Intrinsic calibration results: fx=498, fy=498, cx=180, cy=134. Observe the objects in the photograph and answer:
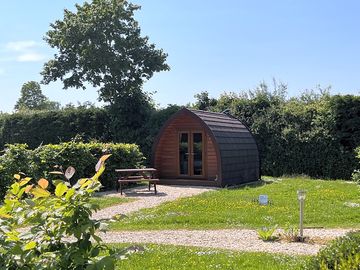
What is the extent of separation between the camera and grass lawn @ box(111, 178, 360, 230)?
38.1ft

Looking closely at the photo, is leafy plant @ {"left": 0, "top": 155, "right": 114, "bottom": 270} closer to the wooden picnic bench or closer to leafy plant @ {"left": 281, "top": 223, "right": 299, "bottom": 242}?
leafy plant @ {"left": 281, "top": 223, "right": 299, "bottom": 242}

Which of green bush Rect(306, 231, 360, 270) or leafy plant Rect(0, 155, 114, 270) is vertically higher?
leafy plant Rect(0, 155, 114, 270)

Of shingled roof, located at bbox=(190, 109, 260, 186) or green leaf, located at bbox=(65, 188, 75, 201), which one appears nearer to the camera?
green leaf, located at bbox=(65, 188, 75, 201)

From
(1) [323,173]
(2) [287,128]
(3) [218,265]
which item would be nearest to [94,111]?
(2) [287,128]

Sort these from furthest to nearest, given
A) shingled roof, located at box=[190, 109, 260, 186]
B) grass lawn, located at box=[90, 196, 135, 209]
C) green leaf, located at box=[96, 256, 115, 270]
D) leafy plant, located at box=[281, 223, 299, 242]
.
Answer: shingled roof, located at box=[190, 109, 260, 186], grass lawn, located at box=[90, 196, 135, 209], leafy plant, located at box=[281, 223, 299, 242], green leaf, located at box=[96, 256, 115, 270]

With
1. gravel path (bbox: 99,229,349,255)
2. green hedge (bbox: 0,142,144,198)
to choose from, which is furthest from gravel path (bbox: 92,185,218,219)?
gravel path (bbox: 99,229,349,255)

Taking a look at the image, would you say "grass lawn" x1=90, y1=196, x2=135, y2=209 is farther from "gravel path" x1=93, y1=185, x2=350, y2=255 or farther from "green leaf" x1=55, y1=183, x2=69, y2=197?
"green leaf" x1=55, y1=183, x2=69, y2=197

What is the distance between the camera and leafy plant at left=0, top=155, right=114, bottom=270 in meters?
3.04

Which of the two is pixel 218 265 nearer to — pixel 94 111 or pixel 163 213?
pixel 163 213

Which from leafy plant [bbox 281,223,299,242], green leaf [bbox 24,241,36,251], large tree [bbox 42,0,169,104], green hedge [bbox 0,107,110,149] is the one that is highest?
large tree [bbox 42,0,169,104]

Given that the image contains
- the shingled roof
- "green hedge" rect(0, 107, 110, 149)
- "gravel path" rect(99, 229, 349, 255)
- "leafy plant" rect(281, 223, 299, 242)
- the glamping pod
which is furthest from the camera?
"green hedge" rect(0, 107, 110, 149)

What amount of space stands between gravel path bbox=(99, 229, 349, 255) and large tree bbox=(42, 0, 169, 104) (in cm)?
2026

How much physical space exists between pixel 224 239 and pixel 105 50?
22857mm

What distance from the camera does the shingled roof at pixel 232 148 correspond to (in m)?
19.3
